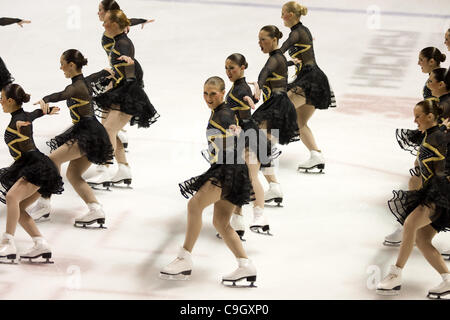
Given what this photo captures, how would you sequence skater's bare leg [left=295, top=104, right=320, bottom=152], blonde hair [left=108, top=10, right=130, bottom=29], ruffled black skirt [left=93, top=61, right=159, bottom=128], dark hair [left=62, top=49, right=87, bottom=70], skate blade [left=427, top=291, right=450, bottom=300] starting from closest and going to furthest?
skate blade [left=427, top=291, right=450, bottom=300] → dark hair [left=62, top=49, right=87, bottom=70] → blonde hair [left=108, top=10, right=130, bottom=29] → ruffled black skirt [left=93, top=61, right=159, bottom=128] → skater's bare leg [left=295, top=104, right=320, bottom=152]

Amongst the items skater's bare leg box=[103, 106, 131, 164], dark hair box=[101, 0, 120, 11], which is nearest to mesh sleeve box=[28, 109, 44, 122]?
skater's bare leg box=[103, 106, 131, 164]

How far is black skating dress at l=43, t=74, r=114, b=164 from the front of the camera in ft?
23.9

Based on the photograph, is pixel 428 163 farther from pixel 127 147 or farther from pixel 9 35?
pixel 9 35

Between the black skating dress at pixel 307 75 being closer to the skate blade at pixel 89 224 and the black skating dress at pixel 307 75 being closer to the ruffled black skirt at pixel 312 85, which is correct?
the ruffled black skirt at pixel 312 85

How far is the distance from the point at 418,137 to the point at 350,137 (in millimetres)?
2677

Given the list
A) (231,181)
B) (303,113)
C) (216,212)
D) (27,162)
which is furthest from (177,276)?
(303,113)

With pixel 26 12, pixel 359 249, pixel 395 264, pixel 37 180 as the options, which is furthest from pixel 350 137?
pixel 26 12

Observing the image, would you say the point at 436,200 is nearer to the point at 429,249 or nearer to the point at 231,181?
the point at 429,249

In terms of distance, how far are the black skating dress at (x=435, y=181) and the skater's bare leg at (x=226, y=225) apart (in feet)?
4.16

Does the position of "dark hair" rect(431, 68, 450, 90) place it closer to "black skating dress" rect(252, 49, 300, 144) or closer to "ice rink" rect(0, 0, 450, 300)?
"ice rink" rect(0, 0, 450, 300)

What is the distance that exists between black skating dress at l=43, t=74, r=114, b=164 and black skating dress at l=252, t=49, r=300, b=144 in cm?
147

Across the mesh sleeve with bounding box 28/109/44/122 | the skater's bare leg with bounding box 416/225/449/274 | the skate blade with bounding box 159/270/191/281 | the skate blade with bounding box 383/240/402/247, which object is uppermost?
the mesh sleeve with bounding box 28/109/44/122

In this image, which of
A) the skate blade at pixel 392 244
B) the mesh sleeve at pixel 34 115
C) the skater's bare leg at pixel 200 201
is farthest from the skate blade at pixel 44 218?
the skate blade at pixel 392 244

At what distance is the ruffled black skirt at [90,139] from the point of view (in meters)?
7.38
